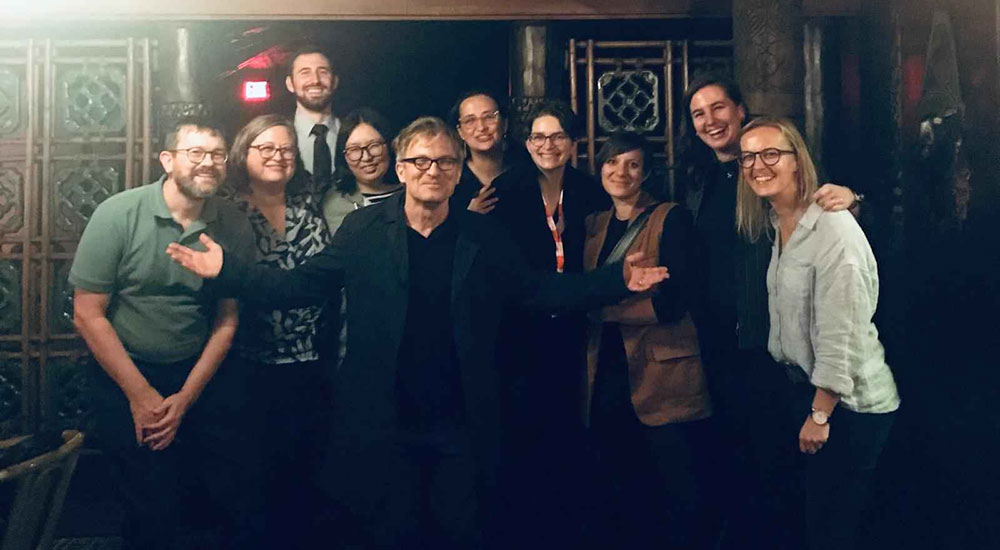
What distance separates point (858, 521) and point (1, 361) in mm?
2988

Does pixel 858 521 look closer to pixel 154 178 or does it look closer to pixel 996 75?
pixel 996 75

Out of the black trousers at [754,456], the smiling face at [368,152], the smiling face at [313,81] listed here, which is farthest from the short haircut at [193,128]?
the black trousers at [754,456]

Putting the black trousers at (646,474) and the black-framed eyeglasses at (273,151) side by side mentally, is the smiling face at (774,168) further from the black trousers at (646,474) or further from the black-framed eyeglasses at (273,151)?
the black-framed eyeglasses at (273,151)

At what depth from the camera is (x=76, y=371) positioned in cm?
314

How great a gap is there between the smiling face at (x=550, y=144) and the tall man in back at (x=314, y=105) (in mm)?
728

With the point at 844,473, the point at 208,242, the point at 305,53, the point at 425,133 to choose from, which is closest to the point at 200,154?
the point at 208,242

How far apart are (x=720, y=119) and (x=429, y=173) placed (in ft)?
3.48

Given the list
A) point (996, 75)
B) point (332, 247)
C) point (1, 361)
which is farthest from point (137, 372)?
point (996, 75)

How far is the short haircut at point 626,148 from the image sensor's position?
9.77 ft

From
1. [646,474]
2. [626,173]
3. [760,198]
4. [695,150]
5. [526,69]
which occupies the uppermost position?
[526,69]

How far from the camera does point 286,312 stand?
307cm

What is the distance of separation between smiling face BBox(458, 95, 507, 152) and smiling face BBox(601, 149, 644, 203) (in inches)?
16.8

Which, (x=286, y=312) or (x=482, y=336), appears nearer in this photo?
(x=482, y=336)

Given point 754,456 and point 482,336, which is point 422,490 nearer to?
point 482,336
